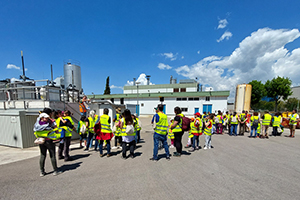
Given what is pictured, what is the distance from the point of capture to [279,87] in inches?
1164

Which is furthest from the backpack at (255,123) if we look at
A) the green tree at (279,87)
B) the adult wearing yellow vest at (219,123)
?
the green tree at (279,87)

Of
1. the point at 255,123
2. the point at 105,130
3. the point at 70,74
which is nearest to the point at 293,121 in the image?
the point at 255,123

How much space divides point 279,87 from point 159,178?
39562 millimetres

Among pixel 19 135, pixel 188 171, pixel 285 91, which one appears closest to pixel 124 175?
pixel 188 171

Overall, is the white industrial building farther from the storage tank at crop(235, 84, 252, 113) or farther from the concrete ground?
the concrete ground

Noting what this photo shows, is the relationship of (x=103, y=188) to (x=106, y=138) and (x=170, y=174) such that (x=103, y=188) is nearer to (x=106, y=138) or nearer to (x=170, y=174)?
(x=170, y=174)

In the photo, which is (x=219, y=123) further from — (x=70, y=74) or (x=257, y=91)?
(x=257, y=91)

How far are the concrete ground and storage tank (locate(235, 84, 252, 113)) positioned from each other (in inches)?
638

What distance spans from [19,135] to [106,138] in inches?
191

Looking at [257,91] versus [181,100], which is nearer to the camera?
[181,100]

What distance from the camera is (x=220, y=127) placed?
31.7 feet

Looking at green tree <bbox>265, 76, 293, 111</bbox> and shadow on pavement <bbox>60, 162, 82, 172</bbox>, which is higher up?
green tree <bbox>265, 76, 293, 111</bbox>

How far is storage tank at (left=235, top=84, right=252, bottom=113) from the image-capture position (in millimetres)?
18634

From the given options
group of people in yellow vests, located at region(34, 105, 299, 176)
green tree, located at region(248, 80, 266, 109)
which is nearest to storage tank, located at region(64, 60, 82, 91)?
group of people in yellow vests, located at region(34, 105, 299, 176)
